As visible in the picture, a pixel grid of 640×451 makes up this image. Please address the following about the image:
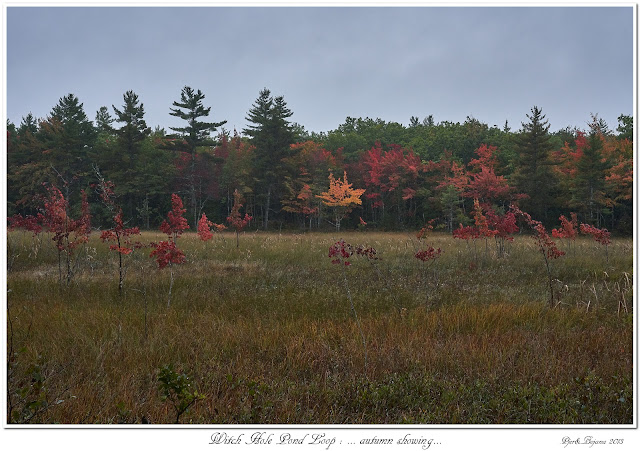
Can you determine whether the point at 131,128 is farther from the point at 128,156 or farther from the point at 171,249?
the point at 171,249

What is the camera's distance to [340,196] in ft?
81.0

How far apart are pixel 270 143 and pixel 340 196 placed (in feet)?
20.2

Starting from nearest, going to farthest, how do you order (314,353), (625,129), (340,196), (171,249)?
1. (314,353)
2. (171,249)
3. (625,129)
4. (340,196)

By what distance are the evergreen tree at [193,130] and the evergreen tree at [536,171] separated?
61.5 feet

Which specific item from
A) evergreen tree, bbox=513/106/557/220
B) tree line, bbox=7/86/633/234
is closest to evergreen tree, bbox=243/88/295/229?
tree line, bbox=7/86/633/234

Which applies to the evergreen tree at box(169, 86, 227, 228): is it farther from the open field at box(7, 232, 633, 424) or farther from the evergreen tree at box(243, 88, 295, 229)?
the open field at box(7, 232, 633, 424)

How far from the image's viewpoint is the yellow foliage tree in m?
24.6

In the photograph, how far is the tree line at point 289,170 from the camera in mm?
18391

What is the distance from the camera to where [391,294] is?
18.2 ft

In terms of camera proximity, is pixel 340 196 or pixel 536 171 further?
pixel 340 196

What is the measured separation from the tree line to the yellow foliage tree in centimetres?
60

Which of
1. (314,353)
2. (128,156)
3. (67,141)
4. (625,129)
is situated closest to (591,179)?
(625,129)

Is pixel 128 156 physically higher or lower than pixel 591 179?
higher
